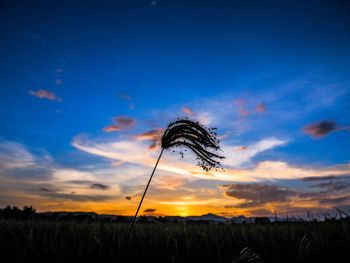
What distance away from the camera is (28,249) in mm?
3320

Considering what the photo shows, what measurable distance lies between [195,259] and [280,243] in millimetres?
1239

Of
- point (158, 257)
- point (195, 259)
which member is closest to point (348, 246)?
point (195, 259)

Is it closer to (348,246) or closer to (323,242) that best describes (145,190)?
(323,242)

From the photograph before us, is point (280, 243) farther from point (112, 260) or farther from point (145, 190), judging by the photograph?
point (112, 260)

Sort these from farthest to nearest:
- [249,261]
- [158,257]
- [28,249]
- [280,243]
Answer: [280,243] → [28,249] → [158,257] → [249,261]

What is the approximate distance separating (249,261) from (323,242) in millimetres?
1163

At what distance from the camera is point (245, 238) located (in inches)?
146

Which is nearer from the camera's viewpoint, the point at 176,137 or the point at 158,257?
the point at 158,257

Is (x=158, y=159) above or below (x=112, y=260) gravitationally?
above

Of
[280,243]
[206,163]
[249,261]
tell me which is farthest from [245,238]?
[206,163]

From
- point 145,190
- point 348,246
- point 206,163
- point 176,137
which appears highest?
point 176,137

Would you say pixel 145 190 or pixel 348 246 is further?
pixel 145 190

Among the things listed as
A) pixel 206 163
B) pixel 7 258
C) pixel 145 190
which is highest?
pixel 206 163

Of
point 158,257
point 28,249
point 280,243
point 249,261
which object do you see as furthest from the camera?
point 280,243
